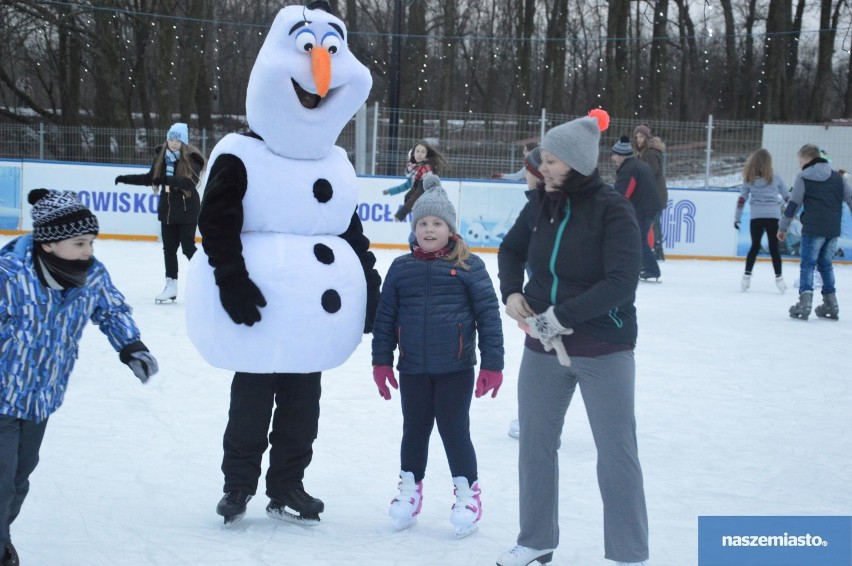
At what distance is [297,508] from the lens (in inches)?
132

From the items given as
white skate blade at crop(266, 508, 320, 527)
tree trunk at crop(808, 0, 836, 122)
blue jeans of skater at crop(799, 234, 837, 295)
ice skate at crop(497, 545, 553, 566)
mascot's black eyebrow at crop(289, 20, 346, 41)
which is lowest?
white skate blade at crop(266, 508, 320, 527)

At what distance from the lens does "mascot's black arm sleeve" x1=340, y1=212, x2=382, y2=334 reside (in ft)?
11.3

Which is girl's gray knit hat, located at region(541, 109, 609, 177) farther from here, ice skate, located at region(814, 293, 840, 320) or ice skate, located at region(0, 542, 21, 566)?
ice skate, located at region(814, 293, 840, 320)

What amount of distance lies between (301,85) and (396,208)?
33.1 feet

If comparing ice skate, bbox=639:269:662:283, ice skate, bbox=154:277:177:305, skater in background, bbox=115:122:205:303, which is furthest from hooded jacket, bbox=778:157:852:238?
ice skate, bbox=154:277:177:305

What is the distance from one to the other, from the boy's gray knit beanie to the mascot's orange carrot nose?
30.7 inches

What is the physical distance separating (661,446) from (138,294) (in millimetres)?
5410

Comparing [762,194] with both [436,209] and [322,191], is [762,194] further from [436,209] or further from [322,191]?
[322,191]

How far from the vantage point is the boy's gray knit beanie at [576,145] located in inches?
111

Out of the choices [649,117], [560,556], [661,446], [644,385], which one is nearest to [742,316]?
[644,385]

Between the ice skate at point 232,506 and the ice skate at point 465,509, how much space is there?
0.69 meters

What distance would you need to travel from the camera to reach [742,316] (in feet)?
28.1

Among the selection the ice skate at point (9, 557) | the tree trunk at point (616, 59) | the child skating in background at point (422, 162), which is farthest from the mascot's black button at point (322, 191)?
the tree trunk at point (616, 59)

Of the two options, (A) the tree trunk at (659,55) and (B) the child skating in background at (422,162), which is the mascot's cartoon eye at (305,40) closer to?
(B) the child skating in background at (422,162)
